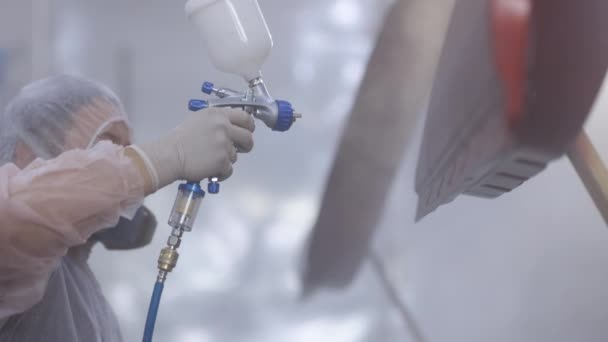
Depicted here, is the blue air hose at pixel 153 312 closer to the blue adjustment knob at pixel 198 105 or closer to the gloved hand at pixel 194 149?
the gloved hand at pixel 194 149

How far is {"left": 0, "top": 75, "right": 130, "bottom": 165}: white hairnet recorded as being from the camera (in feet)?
2.80

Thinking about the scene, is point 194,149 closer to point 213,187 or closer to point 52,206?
point 213,187

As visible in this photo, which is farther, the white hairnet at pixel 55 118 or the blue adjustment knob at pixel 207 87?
the white hairnet at pixel 55 118

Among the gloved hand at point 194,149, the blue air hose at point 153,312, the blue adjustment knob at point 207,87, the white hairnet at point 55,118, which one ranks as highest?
the white hairnet at point 55,118

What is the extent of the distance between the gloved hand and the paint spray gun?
27 mm

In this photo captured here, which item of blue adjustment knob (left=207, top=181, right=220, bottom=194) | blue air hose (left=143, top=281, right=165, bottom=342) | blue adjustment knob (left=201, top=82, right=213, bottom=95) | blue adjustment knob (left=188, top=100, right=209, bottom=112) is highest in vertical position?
blue adjustment knob (left=201, top=82, right=213, bottom=95)

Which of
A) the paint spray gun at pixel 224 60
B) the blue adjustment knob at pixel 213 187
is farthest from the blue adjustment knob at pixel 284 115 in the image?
the blue adjustment knob at pixel 213 187

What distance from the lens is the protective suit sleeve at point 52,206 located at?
0.62 meters

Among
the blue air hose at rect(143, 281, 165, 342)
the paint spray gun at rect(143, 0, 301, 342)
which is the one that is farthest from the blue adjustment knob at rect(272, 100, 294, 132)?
the blue air hose at rect(143, 281, 165, 342)

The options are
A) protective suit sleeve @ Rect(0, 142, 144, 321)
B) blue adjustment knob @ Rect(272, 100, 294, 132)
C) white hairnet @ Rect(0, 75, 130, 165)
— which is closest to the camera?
protective suit sleeve @ Rect(0, 142, 144, 321)

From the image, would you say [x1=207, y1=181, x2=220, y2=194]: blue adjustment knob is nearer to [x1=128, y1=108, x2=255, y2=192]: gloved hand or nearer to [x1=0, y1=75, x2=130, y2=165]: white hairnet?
[x1=128, y1=108, x2=255, y2=192]: gloved hand

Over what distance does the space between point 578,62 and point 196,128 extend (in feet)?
1.46

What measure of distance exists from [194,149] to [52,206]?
Result: 173 mm

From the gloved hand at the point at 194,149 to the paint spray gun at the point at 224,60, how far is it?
3 centimetres
